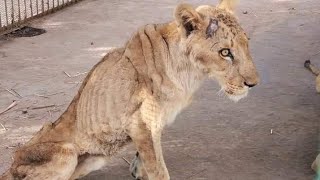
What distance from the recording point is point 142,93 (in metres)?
3.43

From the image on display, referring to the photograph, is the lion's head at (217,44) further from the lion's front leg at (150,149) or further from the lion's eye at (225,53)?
the lion's front leg at (150,149)

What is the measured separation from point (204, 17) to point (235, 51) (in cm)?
26

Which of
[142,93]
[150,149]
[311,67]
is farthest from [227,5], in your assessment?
[311,67]

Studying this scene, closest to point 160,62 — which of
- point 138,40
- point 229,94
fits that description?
point 138,40

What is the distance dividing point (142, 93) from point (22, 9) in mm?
5120

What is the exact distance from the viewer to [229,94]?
3.44m

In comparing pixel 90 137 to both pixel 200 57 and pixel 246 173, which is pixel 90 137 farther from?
pixel 246 173

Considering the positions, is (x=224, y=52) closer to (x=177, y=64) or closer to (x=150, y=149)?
(x=177, y=64)

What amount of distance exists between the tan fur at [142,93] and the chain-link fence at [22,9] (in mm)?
4137

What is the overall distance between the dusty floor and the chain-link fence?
7.1 inches

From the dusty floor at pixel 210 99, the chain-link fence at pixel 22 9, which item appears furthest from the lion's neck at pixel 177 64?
the chain-link fence at pixel 22 9

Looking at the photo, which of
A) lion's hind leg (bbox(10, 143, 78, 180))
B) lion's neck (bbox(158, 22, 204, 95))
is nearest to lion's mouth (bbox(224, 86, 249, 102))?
lion's neck (bbox(158, 22, 204, 95))

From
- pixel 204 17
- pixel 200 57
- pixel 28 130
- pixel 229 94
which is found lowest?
pixel 28 130

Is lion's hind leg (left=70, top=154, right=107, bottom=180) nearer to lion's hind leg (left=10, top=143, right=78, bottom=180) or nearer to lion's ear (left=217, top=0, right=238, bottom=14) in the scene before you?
lion's hind leg (left=10, top=143, right=78, bottom=180)
